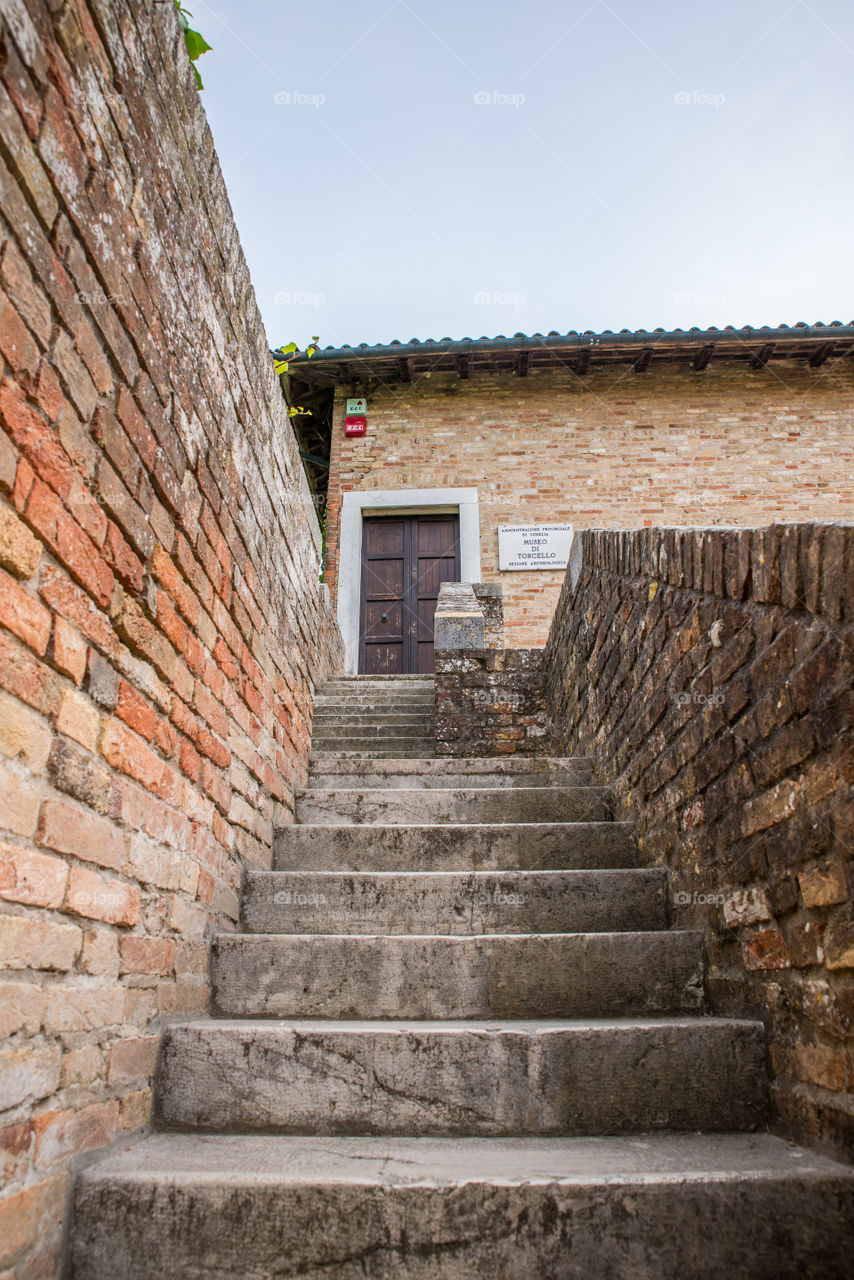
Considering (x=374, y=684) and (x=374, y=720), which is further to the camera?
(x=374, y=684)

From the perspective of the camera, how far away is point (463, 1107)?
174cm

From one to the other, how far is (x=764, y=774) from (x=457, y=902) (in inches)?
45.2

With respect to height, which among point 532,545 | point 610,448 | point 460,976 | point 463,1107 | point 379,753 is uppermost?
point 610,448

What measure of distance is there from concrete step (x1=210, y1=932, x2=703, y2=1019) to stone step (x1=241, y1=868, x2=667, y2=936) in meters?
0.29

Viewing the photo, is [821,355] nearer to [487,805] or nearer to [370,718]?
[370,718]

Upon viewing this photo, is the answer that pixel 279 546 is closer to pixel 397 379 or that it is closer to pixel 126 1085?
pixel 126 1085

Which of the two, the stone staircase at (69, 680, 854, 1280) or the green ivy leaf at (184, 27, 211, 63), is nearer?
the stone staircase at (69, 680, 854, 1280)

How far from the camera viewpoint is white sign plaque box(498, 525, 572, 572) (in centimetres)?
786

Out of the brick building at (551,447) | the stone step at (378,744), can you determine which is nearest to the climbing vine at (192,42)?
the stone step at (378,744)

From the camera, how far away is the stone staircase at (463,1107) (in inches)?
54.7
